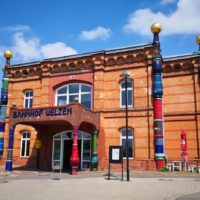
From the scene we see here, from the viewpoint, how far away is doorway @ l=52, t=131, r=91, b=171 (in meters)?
21.7

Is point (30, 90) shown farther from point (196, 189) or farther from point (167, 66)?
point (196, 189)

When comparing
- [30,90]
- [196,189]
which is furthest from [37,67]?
[196,189]

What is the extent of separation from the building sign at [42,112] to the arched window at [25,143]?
4.95 m

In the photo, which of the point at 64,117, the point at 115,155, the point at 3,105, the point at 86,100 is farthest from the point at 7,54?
the point at 115,155

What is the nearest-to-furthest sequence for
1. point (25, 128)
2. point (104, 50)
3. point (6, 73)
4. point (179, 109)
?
point (179, 109) < point (104, 50) < point (25, 128) < point (6, 73)

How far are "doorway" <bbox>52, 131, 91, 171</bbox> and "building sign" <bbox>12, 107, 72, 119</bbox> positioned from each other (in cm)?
419

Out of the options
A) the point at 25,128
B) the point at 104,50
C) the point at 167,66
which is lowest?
the point at 25,128

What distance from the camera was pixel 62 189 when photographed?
1152 centimetres

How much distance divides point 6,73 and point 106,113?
10.9 meters

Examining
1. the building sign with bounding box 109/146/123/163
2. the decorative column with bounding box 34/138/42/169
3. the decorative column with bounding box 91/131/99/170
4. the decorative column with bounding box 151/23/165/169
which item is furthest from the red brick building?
the building sign with bounding box 109/146/123/163

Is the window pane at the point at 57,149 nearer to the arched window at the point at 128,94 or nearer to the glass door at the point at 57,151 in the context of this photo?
the glass door at the point at 57,151

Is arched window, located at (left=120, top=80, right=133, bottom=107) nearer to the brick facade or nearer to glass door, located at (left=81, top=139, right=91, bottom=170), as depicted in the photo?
the brick facade

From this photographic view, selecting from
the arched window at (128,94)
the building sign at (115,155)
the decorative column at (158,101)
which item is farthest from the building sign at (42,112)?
the decorative column at (158,101)

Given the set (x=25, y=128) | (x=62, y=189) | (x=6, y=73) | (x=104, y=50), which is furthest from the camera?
(x=6, y=73)
